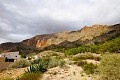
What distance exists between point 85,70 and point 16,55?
41.1m

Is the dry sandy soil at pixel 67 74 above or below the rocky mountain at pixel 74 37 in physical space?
below

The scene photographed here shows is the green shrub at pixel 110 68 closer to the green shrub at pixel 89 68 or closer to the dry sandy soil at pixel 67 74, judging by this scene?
the dry sandy soil at pixel 67 74

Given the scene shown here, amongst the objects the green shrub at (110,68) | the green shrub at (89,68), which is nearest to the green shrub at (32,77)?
the green shrub at (89,68)

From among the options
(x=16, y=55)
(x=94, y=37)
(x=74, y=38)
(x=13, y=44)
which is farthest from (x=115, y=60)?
(x=13, y=44)

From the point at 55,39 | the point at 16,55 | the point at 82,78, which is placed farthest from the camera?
the point at 55,39

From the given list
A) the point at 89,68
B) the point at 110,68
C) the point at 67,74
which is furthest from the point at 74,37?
the point at 110,68

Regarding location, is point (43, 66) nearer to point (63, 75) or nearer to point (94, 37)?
point (63, 75)

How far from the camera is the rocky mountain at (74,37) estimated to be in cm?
9827

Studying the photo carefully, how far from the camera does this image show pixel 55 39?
418ft

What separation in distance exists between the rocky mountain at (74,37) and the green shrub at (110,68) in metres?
77.6

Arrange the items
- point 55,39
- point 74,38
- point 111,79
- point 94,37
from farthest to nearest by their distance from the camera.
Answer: point 55,39 → point 74,38 → point 94,37 → point 111,79

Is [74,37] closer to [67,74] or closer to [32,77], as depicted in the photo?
[67,74]

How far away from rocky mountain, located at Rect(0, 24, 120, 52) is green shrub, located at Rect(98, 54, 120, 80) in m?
77.6

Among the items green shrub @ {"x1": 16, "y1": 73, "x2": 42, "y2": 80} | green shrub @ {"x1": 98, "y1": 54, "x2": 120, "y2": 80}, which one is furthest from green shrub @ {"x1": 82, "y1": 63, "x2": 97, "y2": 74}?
green shrub @ {"x1": 98, "y1": 54, "x2": 120, "y2": 80}
